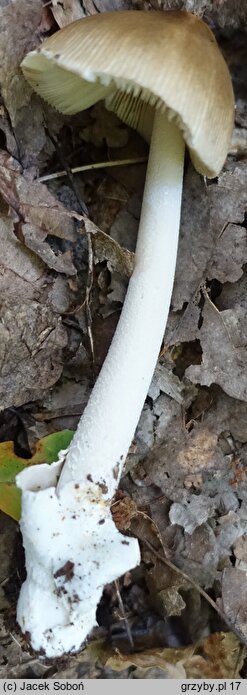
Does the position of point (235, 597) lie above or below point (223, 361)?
below

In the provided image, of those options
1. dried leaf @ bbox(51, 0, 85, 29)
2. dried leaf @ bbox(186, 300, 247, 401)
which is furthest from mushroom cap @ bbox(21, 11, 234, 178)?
dried leaf @ bbox(186, 300, 247, 401)

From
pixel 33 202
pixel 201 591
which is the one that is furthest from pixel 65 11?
pixel 201 591

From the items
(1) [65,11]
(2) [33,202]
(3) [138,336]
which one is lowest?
(3) [138,336]

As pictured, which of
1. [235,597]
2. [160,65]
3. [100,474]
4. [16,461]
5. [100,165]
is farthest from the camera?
[100,165]

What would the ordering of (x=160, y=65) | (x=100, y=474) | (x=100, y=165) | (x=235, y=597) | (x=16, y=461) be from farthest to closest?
(x=100, y=165), (x=235, y=597), (x=16, y=461), (x=100, y=474), (x=160, y=65)

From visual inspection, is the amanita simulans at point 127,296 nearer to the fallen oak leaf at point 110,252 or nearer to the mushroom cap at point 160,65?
the mushroom cap at point 160,65

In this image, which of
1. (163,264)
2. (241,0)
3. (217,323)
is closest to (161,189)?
(163,264)

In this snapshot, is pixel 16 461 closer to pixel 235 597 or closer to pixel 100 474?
pixel 100 474
